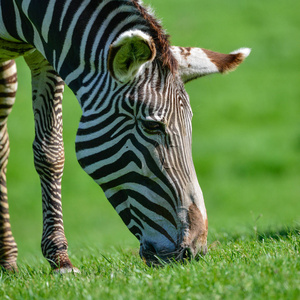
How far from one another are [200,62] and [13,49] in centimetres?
227

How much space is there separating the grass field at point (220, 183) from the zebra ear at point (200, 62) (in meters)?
1.66

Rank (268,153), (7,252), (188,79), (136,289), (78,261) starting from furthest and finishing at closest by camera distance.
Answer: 1. (268,153)
2. (7,252)
3. (78,261)
4. (188,79)
5. (136,289)

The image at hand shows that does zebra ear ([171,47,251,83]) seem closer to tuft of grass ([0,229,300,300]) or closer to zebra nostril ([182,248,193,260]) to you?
zebra nostril ([182,248,193,260])

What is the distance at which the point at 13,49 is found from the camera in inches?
247

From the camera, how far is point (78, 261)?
6.79m

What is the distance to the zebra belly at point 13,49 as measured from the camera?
20.5 ft

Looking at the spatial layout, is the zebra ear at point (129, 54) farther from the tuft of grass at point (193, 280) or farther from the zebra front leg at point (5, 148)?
the zebra front leg at point (5, 148)

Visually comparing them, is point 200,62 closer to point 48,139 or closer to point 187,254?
point 187,254

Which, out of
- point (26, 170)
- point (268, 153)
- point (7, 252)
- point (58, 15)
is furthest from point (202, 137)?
point (58, 15)

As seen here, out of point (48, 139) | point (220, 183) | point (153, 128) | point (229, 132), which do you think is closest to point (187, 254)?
point (153, 128)

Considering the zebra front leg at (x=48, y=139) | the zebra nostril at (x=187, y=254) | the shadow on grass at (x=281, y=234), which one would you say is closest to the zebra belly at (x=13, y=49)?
the zebra front leg at (x=48, y=139)

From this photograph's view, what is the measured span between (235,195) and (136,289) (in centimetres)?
1734

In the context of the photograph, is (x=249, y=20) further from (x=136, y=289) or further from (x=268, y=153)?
(x=136, y=289)

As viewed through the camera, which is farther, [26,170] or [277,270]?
[26,170]
